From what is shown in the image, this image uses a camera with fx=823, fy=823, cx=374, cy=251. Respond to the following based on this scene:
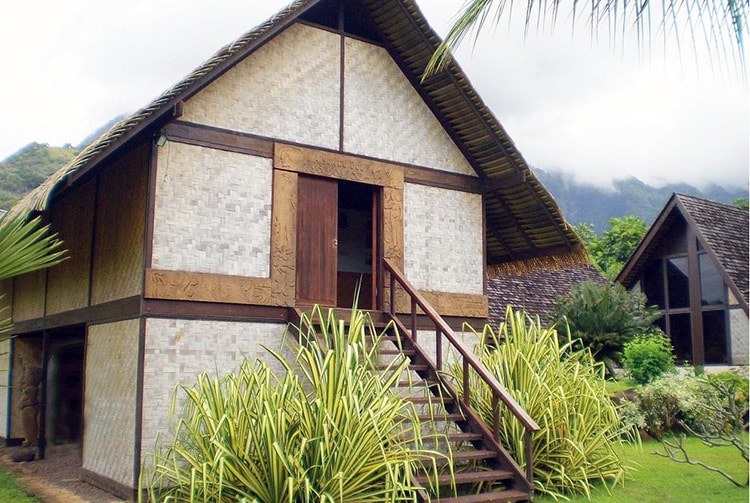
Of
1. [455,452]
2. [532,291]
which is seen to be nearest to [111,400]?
[455,452]

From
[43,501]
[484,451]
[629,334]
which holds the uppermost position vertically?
[629,334]

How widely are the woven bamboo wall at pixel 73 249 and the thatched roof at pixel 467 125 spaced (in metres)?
0.67

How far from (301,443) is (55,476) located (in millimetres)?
4565

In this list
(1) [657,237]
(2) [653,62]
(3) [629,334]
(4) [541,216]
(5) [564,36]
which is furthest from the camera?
(1) [657,237]

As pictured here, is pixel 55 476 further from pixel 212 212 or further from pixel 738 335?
pixel 738 335

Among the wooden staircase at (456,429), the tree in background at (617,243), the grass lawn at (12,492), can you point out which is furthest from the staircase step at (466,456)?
the tree in background at (617,243)

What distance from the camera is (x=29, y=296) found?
11523mm

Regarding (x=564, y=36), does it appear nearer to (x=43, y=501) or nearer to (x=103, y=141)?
(x=103, y=141)

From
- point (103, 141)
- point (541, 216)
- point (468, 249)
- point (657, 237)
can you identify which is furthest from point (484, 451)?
point (657, 237)

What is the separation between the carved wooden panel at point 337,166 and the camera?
8539 millimetres

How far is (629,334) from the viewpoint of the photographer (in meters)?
14.2

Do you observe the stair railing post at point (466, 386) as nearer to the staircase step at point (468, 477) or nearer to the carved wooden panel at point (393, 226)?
the staircase step at point (468, 477)

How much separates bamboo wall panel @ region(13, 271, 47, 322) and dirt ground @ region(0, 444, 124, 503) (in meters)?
1.83

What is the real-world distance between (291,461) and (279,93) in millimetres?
4207
